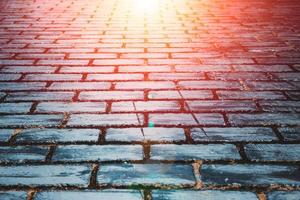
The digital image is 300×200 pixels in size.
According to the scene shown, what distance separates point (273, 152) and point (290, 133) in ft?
0.69

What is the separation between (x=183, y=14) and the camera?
4508 mm

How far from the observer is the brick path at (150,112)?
139 centimetres

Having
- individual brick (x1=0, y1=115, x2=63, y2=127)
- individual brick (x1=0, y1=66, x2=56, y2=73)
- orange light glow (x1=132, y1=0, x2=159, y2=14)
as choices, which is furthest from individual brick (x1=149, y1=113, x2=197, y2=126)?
orange light glow (x1=132, y1=0, x2=159, y2=14)

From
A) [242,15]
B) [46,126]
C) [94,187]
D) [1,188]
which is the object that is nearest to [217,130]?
[94,187]

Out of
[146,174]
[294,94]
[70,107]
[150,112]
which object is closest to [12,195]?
[146,174]

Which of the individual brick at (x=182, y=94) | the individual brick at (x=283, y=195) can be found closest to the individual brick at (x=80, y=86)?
the individual brick at (x=182, y=94)

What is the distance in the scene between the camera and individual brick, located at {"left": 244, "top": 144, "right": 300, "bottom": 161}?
1531mm

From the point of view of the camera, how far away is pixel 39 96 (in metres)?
2.14

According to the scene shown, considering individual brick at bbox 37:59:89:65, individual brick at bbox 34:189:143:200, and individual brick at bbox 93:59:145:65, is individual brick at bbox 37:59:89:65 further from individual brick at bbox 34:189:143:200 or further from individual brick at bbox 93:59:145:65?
individual brick at bbox 34:189:143:200

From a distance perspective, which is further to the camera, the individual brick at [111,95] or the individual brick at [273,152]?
the individual brick at [111,95]

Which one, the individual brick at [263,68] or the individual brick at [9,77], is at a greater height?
the individual brick at [263,68]

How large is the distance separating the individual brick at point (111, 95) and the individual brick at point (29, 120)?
29cm

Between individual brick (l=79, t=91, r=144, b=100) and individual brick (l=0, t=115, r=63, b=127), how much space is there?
0.94ft

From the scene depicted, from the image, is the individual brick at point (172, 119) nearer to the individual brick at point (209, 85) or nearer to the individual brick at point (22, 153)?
the individual brick at point (209, 85)
